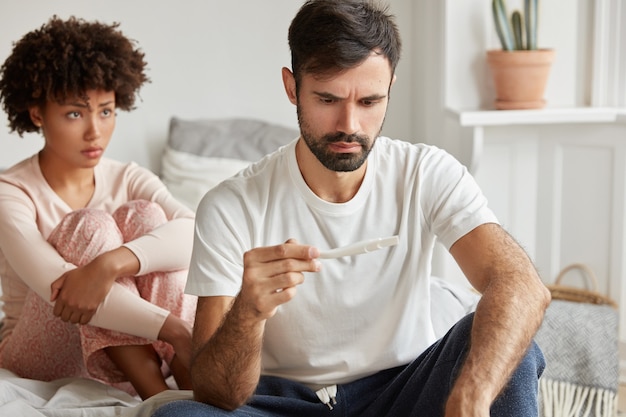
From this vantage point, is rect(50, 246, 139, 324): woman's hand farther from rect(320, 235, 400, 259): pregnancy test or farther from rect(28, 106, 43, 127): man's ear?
rect(320, 235, 400, 259): pregnancy test

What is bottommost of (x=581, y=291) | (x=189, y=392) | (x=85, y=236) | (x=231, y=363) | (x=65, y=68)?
(x=581, y=291)

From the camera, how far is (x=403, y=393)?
1.57 m

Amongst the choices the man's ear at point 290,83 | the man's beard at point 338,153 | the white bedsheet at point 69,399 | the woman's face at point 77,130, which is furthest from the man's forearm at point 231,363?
the woman's face at point 77,130

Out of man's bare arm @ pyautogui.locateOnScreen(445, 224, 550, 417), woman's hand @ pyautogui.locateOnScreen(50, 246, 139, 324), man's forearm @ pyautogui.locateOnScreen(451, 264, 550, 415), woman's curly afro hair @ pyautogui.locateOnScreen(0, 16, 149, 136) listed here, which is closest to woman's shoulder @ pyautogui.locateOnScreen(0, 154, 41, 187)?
woman's curly afro hair @ pyautogui.locateOnScreen(0, 16, 149, 136)

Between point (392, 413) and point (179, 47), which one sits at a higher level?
point (179, 47)

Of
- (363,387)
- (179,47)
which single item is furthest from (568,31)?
(363,387)

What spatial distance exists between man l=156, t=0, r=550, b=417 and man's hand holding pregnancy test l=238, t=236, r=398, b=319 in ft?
0.14

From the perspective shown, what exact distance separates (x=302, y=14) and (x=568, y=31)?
1.34 m

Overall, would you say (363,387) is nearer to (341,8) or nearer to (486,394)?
(486,394)

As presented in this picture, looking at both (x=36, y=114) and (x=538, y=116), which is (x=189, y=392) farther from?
(x=538, y=116)

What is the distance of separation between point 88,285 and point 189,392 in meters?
0.33

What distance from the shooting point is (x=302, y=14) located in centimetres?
162

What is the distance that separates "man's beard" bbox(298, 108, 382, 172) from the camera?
1.57 m

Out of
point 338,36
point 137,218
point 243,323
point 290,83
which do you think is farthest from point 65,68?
point 243,323
